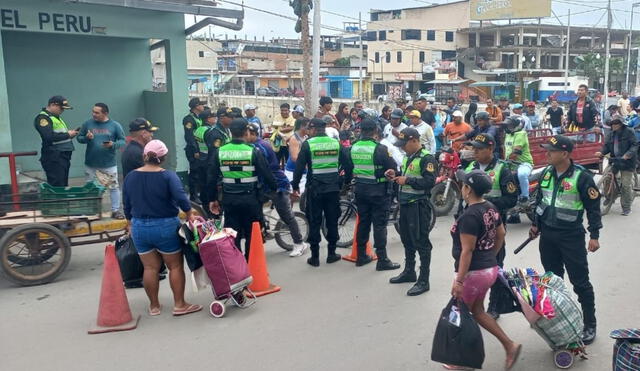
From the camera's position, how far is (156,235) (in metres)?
5.62

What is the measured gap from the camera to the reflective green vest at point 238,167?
21.7 ft

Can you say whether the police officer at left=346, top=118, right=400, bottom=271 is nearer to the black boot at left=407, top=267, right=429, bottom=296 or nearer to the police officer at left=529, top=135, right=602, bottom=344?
the black boot at left=407, top=267, right=429, bottom=296

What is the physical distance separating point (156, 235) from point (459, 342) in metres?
2.96

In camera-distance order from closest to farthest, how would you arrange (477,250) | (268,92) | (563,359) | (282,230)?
(477,250) < (563,359) < (282,230) < (268,92)

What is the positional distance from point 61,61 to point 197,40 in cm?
5964

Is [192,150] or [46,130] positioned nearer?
[46,130]

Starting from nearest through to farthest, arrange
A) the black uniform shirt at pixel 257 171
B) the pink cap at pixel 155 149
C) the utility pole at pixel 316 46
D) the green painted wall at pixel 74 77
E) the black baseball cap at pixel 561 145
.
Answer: the black baseball cap at pixel 561 145 < the pink cap at pixel 155 149 < the black uniform shirt at pixel 257 171 < the green painted wall at pixel 74 77 < the utility pole at pixel 316 46

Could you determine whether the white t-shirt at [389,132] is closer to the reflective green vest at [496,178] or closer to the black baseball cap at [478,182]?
the reflective green vest at [496,178]

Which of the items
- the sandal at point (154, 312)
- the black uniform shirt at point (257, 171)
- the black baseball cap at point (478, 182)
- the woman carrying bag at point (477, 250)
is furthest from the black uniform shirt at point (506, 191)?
the sandal at point (154, 312)

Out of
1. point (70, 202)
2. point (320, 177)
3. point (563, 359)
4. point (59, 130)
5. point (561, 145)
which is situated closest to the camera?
point (563, 359)

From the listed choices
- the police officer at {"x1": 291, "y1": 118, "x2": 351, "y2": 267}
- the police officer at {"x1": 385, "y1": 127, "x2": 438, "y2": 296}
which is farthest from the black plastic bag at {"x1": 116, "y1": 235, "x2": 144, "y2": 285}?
the police officer at {"x1": 385, "y1": 127, "x2": 438, "y2": 296}

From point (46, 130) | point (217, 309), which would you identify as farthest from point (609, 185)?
point (46, 130)

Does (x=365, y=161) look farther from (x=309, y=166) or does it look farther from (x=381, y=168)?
(x=309, y=166)

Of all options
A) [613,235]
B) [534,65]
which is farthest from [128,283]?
[534,65]
